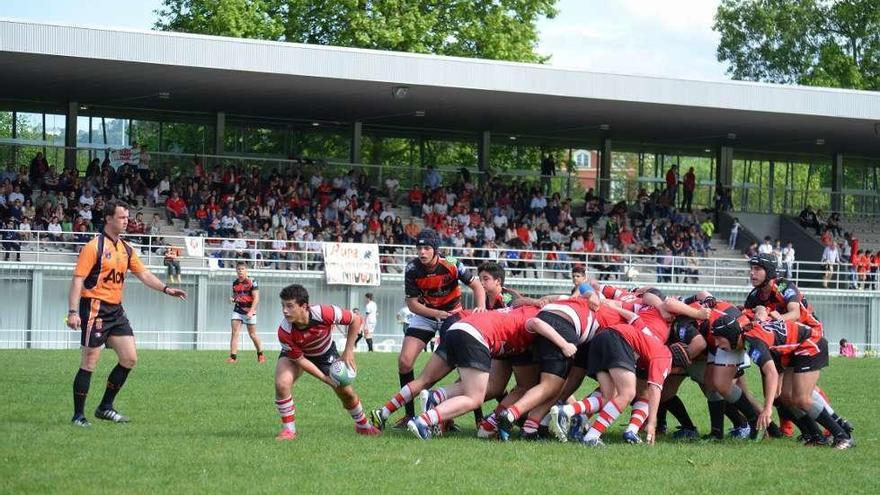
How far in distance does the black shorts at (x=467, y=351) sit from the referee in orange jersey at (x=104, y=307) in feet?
8.87

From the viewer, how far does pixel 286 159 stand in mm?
39875

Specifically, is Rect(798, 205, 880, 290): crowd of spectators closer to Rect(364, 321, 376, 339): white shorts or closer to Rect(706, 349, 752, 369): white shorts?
Rect(364, 321, 376, 339): white shorts

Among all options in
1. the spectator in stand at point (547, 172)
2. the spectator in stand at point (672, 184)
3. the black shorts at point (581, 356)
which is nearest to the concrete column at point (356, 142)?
the spectator in stand at point (547, 172)

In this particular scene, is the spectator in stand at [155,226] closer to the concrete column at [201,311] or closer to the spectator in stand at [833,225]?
the concrete column at [201,311]

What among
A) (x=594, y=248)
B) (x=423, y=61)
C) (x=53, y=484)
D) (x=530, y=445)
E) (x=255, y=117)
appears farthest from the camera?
(x=255, y=117)

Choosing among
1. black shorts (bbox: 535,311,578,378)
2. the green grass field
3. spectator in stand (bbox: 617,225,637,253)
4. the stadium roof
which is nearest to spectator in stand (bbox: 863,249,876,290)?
the stadium roof

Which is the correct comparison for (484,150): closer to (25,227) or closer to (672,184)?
(672,184)

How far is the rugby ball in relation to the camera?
454 inches

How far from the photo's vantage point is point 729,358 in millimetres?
12469

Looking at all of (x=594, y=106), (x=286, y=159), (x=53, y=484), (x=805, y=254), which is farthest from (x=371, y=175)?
(x=53, y=484)

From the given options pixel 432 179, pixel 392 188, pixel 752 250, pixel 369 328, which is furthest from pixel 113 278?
pixel 752 250

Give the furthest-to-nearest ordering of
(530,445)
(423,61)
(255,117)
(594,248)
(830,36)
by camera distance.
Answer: (830,36), (255,117), (594,248), (423,61), (530,445)

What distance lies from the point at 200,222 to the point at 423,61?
7.35 m

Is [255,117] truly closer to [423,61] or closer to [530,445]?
[423,61]
